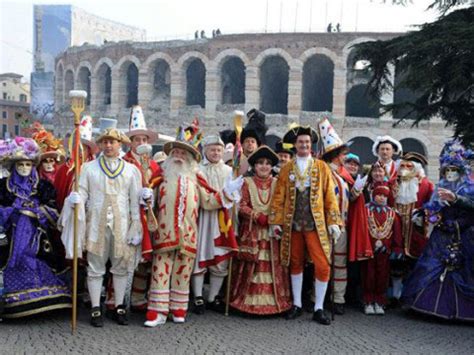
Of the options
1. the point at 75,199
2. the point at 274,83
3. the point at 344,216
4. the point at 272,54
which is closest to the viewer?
the point at 75,199

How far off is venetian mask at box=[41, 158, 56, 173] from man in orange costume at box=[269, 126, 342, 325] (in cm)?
277

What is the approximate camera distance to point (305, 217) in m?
6.00

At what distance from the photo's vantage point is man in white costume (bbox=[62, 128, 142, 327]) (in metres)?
5.48

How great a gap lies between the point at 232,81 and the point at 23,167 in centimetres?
2492

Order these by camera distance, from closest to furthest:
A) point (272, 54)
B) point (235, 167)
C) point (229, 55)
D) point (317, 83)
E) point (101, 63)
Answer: point (235, 167), point (272, 54), point (229, 55), point (317, 83), point (101, 63)

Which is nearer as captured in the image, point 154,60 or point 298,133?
point 298,133

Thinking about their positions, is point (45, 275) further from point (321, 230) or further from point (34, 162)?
point (321, 230)

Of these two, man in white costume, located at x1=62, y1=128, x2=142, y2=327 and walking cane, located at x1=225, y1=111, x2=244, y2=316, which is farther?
walking cane, located at x1=225, y1=111, x2=244, y2=316

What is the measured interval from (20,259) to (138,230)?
1.24 m

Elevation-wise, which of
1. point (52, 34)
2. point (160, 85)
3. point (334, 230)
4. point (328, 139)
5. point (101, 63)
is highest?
point (52, 34)

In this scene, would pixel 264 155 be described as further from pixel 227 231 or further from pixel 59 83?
pixel 59 83

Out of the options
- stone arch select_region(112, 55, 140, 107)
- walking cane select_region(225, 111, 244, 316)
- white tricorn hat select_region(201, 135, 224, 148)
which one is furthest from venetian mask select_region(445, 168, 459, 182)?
stone arch select_region(112, 55, 140, 107)

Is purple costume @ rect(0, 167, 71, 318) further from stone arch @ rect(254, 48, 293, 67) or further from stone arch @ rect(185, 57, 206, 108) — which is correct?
stone arch @ rect(185, 57, 206, 108)

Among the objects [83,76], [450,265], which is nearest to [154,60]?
[83,76]
